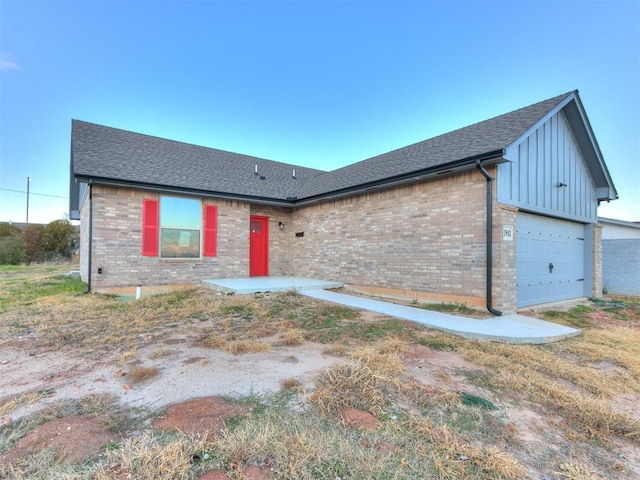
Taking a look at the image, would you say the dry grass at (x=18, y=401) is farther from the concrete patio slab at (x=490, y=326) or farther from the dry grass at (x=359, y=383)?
the concrete patio slab at (x=490, y=326)

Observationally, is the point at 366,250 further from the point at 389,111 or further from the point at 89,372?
the point at 389,111

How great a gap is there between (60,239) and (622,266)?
117 ft

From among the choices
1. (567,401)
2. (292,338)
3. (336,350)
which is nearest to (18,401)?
(292,338)

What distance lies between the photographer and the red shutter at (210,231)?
34.1 ft

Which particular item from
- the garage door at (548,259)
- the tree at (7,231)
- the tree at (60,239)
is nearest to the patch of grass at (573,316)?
the garage door at (548,259)

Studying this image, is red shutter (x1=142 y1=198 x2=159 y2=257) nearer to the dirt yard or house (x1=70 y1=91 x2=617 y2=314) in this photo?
house (x1=70 y1=91 x2=617 y2=314)

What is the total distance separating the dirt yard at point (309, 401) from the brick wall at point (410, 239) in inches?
99.7

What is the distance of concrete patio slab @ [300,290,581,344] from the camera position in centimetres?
504

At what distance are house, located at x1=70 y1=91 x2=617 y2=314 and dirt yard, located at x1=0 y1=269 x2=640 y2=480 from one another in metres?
2.81

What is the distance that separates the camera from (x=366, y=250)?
9.68m

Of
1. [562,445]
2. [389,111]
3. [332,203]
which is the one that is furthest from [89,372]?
[389,111]

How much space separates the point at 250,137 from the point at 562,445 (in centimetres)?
1910

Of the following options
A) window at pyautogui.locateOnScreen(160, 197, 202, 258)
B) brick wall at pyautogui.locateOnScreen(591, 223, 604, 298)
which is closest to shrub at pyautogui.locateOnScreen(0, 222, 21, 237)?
window at pyautogui.locateOnScreen(160, 197, 202, 258)

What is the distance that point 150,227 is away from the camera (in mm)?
9414
